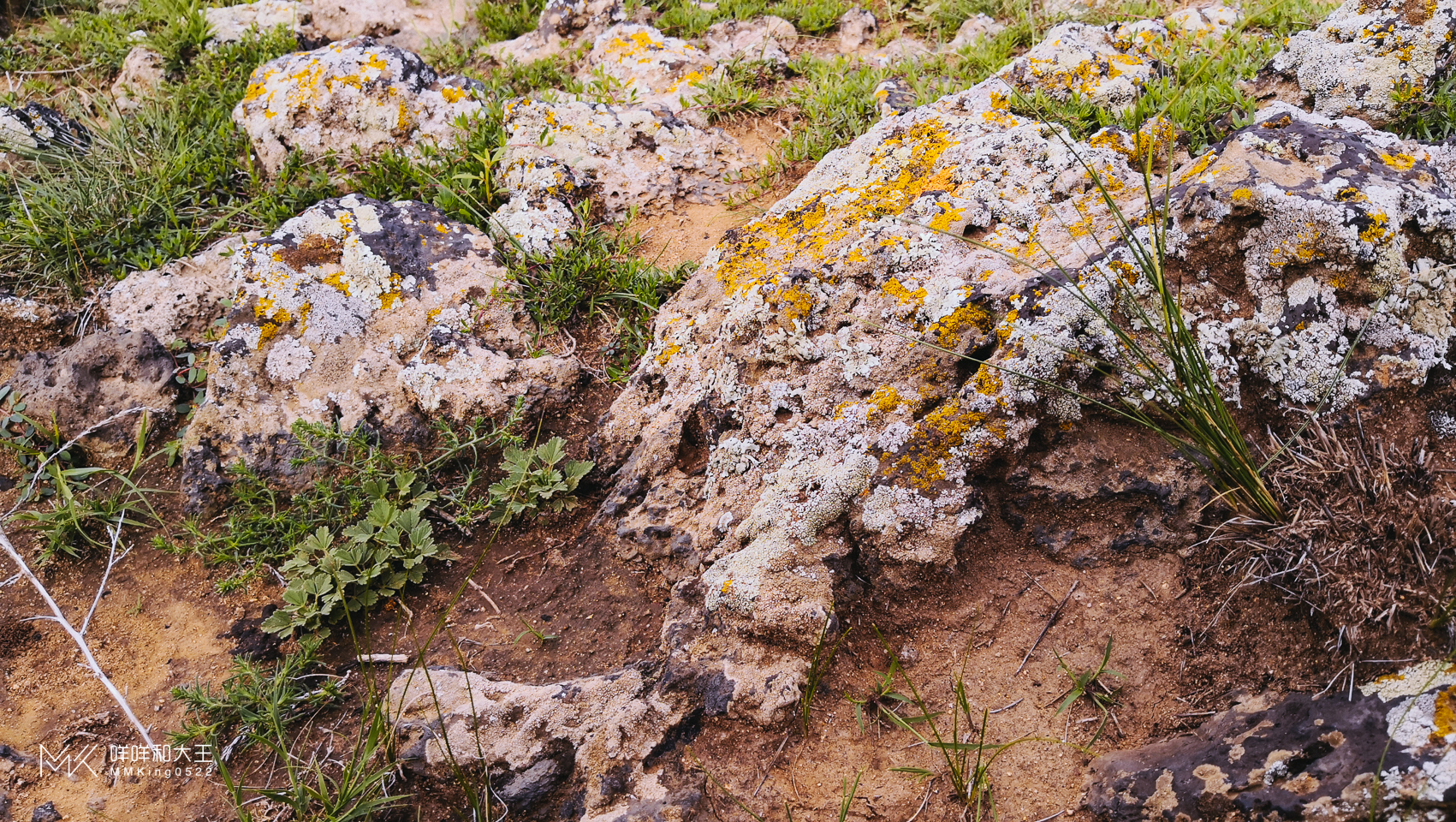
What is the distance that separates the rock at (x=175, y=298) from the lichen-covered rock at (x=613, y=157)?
4.04 feet

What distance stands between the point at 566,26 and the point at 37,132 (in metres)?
2.67

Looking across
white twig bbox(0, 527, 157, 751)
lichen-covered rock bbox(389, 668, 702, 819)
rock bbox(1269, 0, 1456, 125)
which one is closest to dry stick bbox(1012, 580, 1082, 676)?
lichen-covered rock bbox(389, 668, 702, 819)

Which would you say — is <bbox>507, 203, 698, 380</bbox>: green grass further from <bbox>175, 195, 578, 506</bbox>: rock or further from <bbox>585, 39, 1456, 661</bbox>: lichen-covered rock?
<bbox>585, 39, 1456, 661</bbox>: lichen-covered rock

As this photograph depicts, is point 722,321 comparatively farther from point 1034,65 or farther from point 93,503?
point 93,503

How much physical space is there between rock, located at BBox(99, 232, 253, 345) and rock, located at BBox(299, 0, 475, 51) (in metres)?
1.96

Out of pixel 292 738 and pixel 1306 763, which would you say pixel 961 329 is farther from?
pixel 292 738

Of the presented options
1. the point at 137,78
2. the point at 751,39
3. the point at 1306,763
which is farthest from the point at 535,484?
the point at 137,78

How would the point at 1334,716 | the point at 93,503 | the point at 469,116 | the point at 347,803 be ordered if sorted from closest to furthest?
1. the point at 1334,716
2. the point at 347,803
3. the point at 93,503
4. the point at 469,116

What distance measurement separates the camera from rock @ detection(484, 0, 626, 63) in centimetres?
500

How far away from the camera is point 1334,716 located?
1.77 m

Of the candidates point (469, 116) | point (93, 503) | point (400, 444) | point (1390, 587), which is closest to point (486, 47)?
point (469, 116)

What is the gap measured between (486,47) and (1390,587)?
16.1 ft

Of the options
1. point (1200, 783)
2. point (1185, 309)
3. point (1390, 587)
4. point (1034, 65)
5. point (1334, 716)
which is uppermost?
point (1034, 65)

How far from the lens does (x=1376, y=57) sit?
10.3ft
